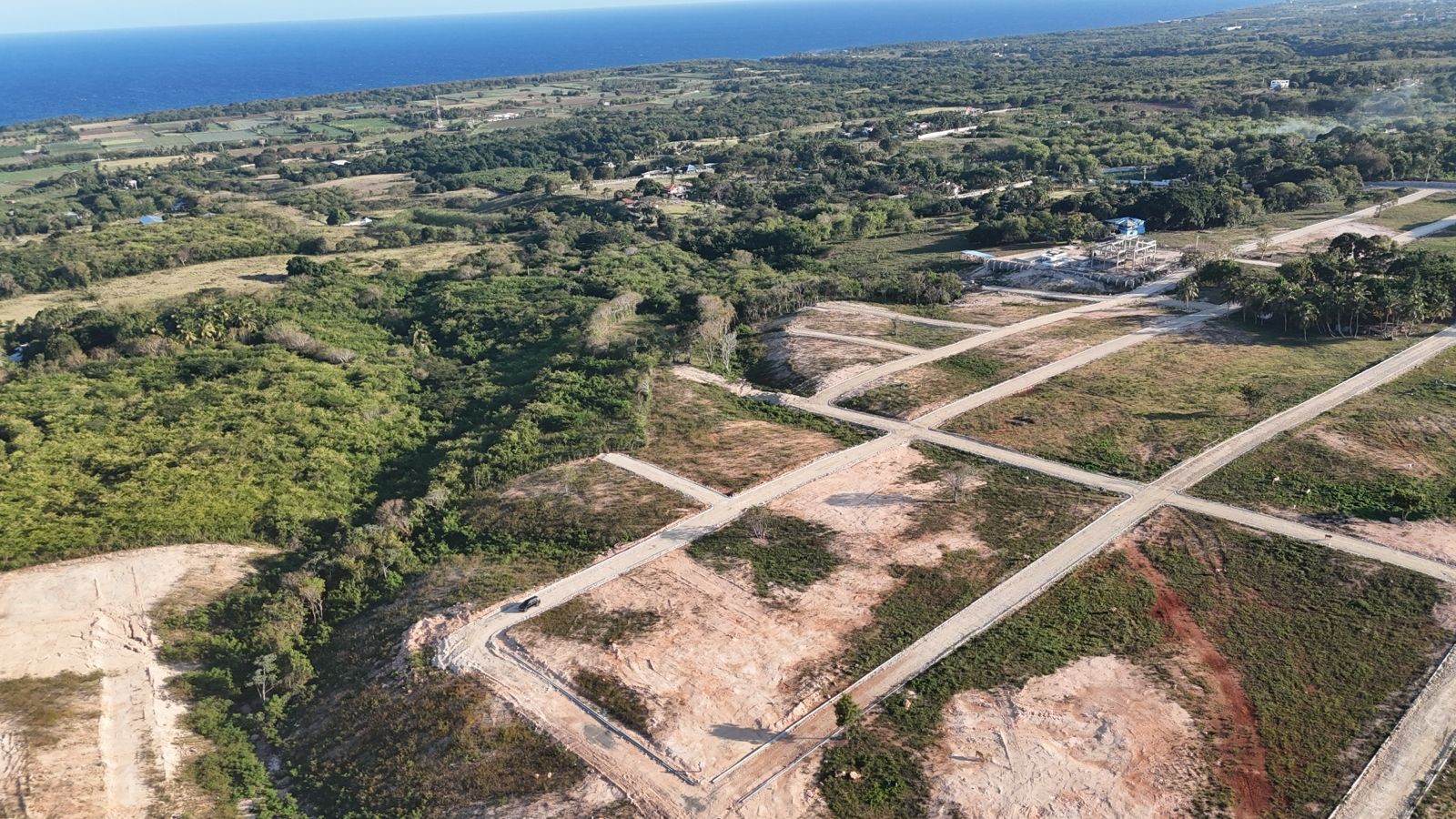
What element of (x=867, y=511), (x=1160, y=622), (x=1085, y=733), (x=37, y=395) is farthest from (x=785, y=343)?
(x=37, y=395)

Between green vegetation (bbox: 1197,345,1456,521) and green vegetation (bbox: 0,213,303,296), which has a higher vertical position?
green vegetation (bbox: 0,213,303,296)

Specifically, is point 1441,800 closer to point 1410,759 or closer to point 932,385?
point 1410,759

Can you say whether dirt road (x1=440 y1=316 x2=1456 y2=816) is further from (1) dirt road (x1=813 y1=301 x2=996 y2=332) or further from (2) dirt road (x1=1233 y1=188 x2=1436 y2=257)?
(2) dirt road (x1=1233 y1=188 x2=1436 y2=257)

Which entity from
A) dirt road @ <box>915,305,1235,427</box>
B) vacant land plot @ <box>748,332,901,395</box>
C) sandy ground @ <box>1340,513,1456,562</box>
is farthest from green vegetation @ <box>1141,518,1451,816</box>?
vacant land plot @ <box>748,332,901,395</box>

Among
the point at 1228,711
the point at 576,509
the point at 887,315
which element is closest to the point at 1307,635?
the point at 1228,711

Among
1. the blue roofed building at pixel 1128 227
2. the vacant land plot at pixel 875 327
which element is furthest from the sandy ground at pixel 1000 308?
the blue roofed building at pixel 1128 227

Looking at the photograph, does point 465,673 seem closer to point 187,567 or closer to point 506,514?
point 506,514
